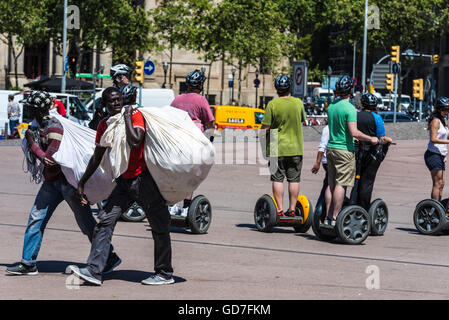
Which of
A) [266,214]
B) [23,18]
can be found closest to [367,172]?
[266,214]

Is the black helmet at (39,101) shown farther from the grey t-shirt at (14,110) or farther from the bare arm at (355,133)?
the grey t-shirt at (14,110)

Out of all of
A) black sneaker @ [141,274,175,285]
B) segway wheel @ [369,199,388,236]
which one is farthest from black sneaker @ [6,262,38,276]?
segway wheel @ [369,199,388,236]

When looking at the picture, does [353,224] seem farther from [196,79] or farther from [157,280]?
[157,280]

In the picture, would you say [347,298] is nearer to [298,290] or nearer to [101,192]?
[298,290]

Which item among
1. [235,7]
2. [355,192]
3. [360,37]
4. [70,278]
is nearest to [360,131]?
[355,192]

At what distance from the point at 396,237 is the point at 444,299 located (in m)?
3.84

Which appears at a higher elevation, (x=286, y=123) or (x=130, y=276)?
(x=286, y=123)

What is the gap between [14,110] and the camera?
1184 inches

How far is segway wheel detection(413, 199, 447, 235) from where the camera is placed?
1059cm

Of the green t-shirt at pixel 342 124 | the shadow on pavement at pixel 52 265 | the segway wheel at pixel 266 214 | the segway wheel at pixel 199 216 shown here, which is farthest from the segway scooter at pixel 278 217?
the shadow on pavement at pixel 52 265

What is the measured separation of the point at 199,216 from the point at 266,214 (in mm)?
872

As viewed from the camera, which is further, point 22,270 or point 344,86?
point 344,86

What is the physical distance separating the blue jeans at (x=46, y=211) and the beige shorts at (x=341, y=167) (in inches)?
126

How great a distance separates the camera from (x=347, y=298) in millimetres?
6484
